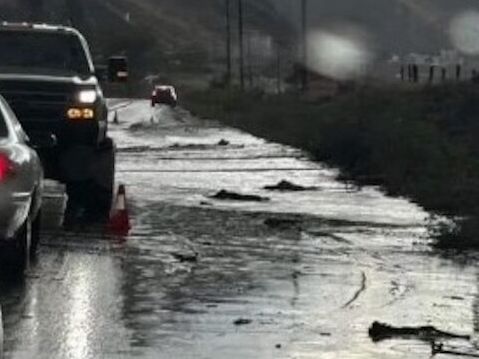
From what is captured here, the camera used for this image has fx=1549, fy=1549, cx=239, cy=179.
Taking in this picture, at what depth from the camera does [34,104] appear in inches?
737

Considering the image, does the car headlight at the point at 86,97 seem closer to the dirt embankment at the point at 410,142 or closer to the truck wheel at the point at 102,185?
the truck wheel at the point at 102,185

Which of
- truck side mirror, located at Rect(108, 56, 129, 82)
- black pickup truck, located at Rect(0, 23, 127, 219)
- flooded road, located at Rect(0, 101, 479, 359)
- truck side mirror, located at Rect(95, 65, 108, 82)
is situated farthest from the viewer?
truck side mirror, located at Rect(95, 65, 108, 82)

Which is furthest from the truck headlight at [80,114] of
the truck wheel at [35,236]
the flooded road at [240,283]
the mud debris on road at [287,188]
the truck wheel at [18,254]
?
the mud debris on road at [287,188]

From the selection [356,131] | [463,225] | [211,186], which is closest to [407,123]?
[356,131]

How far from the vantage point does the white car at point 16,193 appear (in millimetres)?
12633

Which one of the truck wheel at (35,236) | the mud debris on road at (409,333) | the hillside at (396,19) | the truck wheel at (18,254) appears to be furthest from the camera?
the hillside at (396,19)

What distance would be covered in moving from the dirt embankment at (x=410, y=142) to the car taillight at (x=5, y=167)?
251 inches

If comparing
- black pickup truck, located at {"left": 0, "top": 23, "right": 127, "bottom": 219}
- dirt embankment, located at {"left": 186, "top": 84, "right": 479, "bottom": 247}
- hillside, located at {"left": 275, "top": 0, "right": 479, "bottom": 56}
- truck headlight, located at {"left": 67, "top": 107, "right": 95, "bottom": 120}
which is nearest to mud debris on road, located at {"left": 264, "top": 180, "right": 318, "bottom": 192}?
dirt embankment, located at {"left": 186, "top": 84, "right": 479, "bottom": 247}

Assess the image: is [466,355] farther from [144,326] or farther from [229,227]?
[229,227]

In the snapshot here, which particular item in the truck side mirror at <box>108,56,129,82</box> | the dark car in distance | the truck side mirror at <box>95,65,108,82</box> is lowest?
Answer: the dark car in distance

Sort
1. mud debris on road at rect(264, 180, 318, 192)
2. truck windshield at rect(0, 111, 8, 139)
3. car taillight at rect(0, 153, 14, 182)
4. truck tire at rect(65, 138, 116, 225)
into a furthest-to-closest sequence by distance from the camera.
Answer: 1. mud debris on road at rect(264, 180, 318, 192)
2. truck tire at rect(65, 138, 116, 225)
3. truck windshield at rect(0, 111, 8, 139)
4. car taillight at rect(0, 153, 14, 182)

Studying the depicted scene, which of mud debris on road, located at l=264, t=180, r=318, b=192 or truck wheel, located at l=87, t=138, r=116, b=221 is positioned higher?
truck wheel, located at l=87, t=138, r=116, b=221

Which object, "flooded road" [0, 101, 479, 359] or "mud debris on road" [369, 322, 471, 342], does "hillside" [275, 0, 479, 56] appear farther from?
"mud debris on road" [369, 322, 471, 342]

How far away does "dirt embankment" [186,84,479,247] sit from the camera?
2305cm
